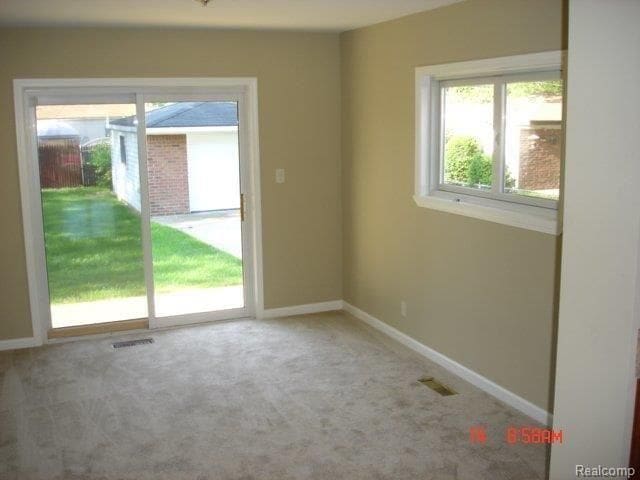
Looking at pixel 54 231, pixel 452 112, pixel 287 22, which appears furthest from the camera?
pixel 54 231

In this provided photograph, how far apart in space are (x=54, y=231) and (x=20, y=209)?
1.13 feet

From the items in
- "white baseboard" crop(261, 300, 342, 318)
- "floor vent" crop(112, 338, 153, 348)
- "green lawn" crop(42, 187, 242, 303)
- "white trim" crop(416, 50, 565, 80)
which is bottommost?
"floor vent" crop(112, 338, 153, 348)

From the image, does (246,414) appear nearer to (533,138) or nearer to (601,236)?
(533,138)

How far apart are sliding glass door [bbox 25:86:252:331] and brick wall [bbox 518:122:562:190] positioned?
2619 millimetres

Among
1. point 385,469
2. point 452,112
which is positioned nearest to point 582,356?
point 385,469

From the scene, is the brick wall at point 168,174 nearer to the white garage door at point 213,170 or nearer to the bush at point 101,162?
the white garage door at point 213,170

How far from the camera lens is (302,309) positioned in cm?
597

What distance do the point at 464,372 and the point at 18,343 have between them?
Answer: 3432mm

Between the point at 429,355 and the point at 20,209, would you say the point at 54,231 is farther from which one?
the point at 429,355

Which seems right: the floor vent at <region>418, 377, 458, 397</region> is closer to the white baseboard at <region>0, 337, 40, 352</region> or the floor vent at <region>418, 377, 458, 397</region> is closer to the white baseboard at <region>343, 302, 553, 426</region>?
the white baseboard at <region>343, 302, 553, 426</region>

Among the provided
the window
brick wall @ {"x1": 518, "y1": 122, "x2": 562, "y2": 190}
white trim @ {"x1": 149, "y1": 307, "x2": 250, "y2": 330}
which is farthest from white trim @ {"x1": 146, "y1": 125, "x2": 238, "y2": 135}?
brick wall @ {"x1": 518, "y1": 122, "x2": 562, "y2": 190}

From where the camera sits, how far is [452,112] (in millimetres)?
4516

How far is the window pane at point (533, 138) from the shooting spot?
3.62 m

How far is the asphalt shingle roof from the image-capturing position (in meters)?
5.41
